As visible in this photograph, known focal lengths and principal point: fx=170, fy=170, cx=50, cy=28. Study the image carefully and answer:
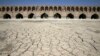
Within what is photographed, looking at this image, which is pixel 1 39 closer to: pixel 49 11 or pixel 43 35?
pixel 43 35

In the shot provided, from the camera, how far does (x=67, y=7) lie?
24.3 metres

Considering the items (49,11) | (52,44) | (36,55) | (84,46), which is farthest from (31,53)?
(49,11)

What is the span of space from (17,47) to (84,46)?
50.2 inches

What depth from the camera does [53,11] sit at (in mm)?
24453

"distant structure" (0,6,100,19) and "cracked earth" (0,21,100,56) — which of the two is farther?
"distant structure" (0,6,100,19)

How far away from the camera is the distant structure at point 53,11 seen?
24.3 meters

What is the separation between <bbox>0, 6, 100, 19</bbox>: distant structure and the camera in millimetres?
24344

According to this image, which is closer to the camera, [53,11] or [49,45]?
[49,45]

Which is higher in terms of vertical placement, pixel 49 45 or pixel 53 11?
pixel 53 11

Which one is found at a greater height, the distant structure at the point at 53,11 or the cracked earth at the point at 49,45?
the distant structure at the point at 53,11

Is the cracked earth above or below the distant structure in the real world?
below

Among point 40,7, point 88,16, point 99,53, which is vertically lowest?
point 99,53

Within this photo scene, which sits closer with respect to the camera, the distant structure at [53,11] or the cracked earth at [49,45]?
the cracked earth at [49,45]

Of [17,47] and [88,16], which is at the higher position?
[88,16]
